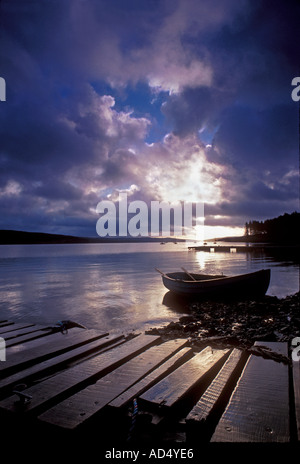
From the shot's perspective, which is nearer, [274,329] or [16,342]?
[16,342]

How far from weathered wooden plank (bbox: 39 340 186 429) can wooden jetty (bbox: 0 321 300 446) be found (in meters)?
0.01

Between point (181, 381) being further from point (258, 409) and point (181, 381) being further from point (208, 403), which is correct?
point (258, 409)

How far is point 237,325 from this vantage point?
1364cm

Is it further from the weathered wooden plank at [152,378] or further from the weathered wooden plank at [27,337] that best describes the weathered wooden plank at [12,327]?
the weathered wooden plank at [152,378]

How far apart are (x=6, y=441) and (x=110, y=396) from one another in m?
1.53

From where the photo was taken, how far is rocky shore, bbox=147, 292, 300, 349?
1081 cm

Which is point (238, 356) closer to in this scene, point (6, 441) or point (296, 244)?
point (6, 441)

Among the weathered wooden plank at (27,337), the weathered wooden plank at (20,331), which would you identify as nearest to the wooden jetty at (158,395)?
the weathered wooden plank at (27,337)

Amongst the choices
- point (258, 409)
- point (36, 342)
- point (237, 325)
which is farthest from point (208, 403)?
point (237, 325)

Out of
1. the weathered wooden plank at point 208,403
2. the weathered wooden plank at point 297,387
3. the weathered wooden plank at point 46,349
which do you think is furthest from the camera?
the weathered wooden plank at point 46,349

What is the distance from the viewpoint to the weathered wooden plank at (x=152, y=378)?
11.0 ft

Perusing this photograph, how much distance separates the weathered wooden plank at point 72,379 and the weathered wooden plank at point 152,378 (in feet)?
2.75
